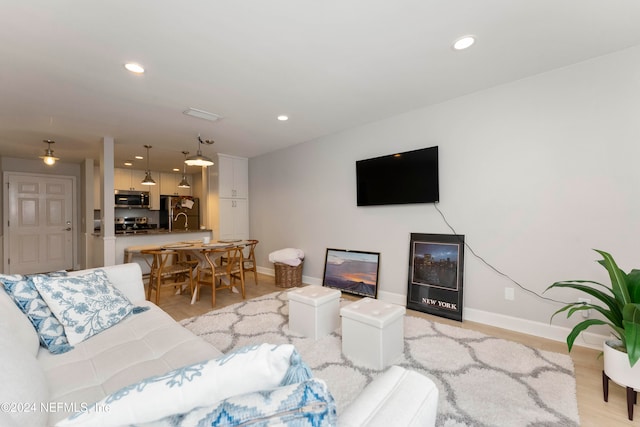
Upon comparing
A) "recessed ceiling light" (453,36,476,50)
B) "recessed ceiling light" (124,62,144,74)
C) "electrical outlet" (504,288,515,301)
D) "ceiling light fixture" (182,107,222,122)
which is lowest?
"electrical outlet" (504,288,515,301)

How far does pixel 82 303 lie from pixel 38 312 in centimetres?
18

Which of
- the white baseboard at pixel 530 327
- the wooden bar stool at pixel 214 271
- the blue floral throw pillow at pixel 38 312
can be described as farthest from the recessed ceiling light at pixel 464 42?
the wooden bar stool at pixel 214 271

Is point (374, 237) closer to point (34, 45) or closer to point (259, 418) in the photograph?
point (259, 418)

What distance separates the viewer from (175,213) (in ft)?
23.7

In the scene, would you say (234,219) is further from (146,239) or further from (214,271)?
(214,271)

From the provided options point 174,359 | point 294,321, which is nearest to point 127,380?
point 174,359

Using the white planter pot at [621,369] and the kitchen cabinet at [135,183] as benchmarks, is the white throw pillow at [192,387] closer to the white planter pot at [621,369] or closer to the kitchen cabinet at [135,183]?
the white planter pot at [621,369]

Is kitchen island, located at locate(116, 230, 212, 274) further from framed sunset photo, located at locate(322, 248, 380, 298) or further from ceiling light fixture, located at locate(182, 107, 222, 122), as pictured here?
framed sunset photo, located at locate(322, 248, 380, 298)

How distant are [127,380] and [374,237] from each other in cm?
297

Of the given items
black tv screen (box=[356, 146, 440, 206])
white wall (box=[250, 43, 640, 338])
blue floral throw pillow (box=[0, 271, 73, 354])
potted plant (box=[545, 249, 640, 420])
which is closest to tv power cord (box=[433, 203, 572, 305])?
white wall (box=[250, 43, 640, 338])

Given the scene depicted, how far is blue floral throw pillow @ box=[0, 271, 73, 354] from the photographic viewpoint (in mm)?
1452

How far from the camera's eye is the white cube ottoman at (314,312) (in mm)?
2412

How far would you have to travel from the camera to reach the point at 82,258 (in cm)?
589

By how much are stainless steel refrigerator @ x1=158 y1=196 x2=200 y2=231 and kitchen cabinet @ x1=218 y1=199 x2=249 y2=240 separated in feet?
7.65
